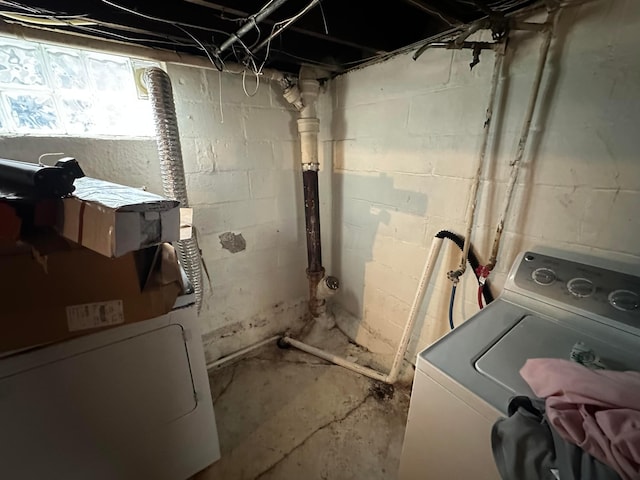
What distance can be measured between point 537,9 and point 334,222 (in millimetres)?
1351

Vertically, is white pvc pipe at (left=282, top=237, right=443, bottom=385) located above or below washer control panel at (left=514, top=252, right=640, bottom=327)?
below

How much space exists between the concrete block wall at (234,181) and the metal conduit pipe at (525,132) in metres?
1.16

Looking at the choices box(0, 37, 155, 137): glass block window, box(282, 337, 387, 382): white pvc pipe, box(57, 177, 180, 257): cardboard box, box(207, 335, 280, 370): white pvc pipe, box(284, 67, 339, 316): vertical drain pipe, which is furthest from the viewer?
box(207, 335, 280, 370): white pvc pipe

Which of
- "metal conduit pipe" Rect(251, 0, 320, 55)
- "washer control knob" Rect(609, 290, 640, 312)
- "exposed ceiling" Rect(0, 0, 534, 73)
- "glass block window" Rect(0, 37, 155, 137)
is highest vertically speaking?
"exposed ceiling" Rect(0, 0, 534, 73)

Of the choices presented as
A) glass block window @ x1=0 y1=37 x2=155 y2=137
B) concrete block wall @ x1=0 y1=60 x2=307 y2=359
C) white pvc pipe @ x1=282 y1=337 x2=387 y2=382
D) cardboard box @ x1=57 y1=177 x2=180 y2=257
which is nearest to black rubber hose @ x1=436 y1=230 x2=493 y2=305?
white pvc pipe @ x1=282 y1=337 x2=387 y2=382

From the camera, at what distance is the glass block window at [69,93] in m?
1.10

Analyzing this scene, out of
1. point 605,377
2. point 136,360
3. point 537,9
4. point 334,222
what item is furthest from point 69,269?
point 537,9

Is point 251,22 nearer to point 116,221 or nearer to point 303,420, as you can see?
point 116,221

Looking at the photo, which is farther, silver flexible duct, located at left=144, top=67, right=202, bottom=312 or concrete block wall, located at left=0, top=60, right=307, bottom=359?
concrete block wall, located at left=0, top=60, right=307, bottom=359

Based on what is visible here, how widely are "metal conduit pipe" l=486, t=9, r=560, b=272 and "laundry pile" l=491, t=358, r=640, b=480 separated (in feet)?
1.97

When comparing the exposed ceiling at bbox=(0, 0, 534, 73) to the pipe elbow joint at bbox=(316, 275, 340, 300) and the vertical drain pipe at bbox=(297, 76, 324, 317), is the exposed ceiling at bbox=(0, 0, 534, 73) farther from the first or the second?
the pipe elbow joint at bbox=(316, 275, 340, 300)

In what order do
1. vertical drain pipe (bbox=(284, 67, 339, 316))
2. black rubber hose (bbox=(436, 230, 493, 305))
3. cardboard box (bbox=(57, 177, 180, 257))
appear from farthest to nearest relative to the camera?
vertical drain pipe (bbox=(284, 67, 339, 316)), black rubber hose (bbox=(436, 230, 493, 305)), cardboard box (bbox=(57, 177, 180, 257))

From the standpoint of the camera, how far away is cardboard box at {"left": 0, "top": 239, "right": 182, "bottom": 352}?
2.29ft

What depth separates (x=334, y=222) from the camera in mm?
1941
